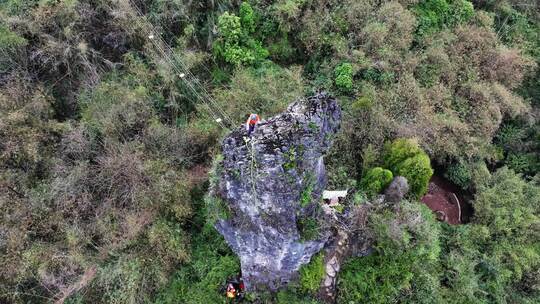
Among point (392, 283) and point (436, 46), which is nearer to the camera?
point (392, 283)

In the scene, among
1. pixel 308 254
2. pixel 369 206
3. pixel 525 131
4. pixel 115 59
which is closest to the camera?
pixel 308 254

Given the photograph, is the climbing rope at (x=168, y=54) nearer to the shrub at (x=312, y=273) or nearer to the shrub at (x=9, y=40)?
the shrub at (x=9, y=40)

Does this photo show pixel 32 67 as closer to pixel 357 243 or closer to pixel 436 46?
pixel 357 243

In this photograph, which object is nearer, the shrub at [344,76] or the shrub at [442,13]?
the shrub at [344,76]

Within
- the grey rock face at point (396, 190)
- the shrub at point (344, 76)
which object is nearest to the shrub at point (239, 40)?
the shrub at point (344, 76)

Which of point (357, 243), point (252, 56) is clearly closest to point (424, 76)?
point (252, 56)

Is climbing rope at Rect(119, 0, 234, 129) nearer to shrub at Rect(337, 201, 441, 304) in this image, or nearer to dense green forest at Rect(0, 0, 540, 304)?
dense green forest at Rect(0, 0, 540, 304)
